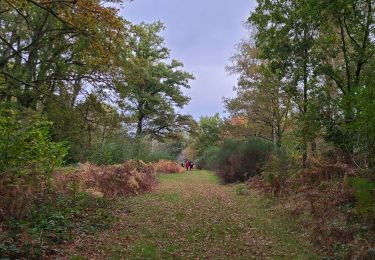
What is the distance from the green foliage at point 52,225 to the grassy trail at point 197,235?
37 centimetres

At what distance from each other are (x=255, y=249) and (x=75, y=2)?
677 cm

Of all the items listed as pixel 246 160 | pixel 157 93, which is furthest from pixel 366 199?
pixel 157 93

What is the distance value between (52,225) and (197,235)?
9.00 ft

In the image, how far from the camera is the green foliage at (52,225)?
494 cm

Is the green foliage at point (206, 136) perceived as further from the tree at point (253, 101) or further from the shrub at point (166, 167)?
the tree at point (253, 101)

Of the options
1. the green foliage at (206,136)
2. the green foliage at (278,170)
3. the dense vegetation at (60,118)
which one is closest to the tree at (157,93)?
the dense vegetation at (60,118)

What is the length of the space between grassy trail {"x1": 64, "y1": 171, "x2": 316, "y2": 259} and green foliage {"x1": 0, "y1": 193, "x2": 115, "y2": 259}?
369mm

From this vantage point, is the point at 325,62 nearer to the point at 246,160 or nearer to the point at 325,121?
the point at 325,121

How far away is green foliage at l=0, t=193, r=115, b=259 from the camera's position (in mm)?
4938

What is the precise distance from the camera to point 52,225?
622cm

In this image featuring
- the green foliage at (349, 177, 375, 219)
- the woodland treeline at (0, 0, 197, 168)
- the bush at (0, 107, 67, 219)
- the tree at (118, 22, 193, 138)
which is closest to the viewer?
the green foliage at (349, 177, 375, 219)

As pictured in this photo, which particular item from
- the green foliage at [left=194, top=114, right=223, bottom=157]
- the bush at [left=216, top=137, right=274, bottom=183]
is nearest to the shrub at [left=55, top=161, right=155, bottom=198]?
the bush at [left=216, top=137, right=274, bottom=183]

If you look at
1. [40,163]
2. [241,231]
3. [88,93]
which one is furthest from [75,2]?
[88,93]

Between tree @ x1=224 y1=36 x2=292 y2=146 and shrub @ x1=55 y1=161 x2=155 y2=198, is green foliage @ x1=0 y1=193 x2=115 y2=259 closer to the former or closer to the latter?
shrub @ x1=55 y1=161 x2=155 y2=198
